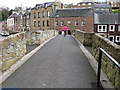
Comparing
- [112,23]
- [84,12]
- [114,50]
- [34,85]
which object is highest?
[84,12]

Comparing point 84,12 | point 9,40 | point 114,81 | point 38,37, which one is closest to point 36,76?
point 9,40

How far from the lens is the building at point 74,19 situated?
4353 centimetres

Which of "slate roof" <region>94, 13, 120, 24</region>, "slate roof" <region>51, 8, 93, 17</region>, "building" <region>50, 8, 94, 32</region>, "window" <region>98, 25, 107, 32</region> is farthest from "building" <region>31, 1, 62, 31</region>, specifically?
"window" <region>98, 25, 107, 32</region>

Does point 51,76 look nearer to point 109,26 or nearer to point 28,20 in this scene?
point 109,26

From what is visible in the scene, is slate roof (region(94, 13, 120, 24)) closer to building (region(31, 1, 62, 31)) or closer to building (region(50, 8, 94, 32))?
building (region(50, 8, 94, 32))

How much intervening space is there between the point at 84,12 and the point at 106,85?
42067mm

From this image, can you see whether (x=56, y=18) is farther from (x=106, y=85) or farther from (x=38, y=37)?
(x=106, y=85)

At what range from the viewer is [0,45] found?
5082mm

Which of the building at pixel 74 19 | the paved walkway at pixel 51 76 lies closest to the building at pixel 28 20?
the building at pixel 74 19

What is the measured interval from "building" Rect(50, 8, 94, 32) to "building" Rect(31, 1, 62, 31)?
81.9 inches

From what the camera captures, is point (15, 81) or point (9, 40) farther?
point (9, 40)

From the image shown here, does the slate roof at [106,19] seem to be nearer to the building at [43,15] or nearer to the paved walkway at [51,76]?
the building at [43,15]

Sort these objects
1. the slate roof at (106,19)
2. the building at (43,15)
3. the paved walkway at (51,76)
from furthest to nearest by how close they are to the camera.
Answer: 1. the building at (43,15)
2. the slate roof at (106,19)
3. the paved walkway at (51,76)

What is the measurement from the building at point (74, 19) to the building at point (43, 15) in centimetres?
208
